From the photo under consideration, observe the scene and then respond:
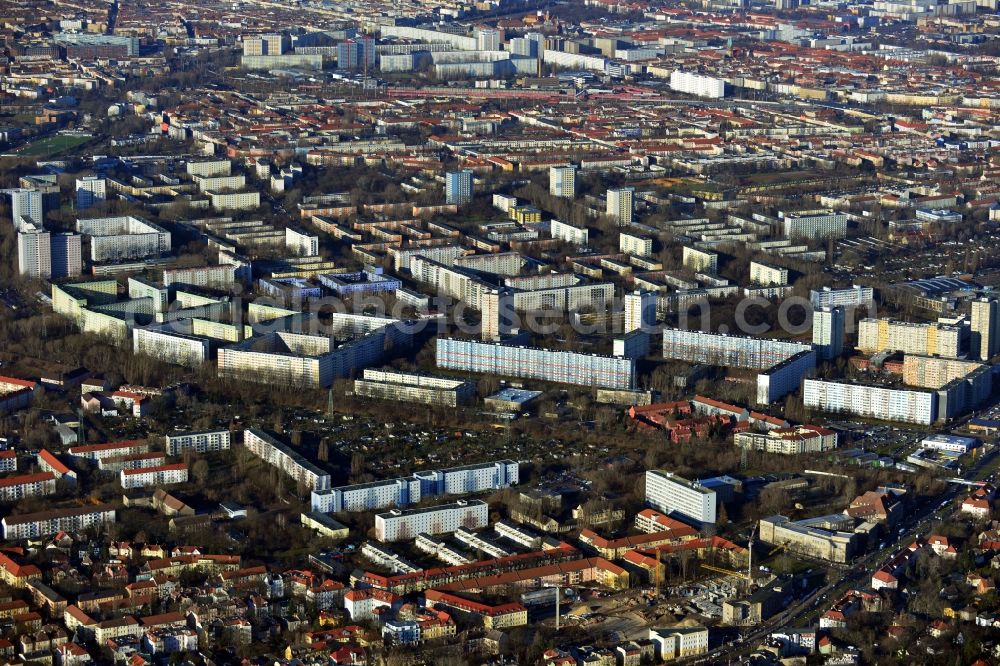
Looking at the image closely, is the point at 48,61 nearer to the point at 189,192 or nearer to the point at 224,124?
the point at 224,124

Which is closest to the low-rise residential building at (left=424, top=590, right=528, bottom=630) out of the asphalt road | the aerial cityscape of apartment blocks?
the aerial cityscape of apartment blocks

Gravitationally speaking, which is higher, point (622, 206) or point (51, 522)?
point (622, 206)

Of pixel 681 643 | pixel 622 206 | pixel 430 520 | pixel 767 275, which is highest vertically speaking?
pixel 622 206

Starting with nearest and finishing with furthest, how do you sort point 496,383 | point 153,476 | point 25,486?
point 25,486 < point 153,476 < point 496,383

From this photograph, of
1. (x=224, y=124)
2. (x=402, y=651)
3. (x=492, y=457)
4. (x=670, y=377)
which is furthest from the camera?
(x=224, y=124)

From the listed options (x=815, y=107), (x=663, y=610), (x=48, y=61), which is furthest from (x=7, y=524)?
(x=48, y=61)

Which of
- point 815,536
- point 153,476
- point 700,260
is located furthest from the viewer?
point 700,260

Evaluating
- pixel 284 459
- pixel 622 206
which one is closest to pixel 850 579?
pixel 284 459

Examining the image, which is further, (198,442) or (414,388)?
(414,388)

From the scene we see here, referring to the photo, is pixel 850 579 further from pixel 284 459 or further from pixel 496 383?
pixel 496 383
